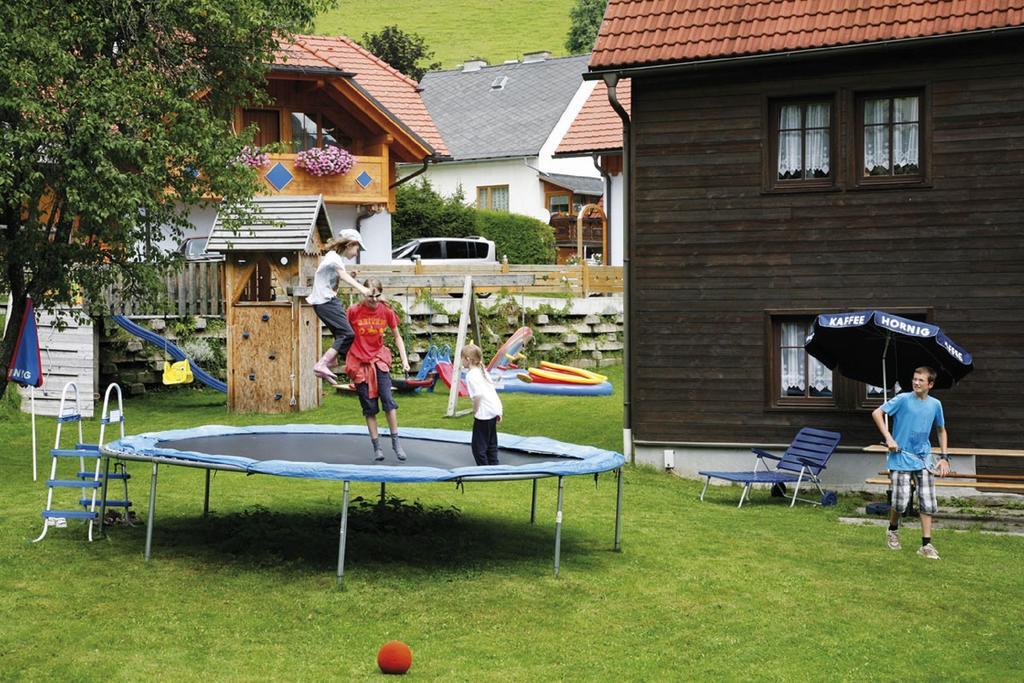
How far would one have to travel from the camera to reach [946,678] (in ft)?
33.5

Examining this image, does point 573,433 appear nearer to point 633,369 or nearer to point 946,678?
point 633,369

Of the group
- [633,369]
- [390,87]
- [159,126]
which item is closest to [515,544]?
[633,369]

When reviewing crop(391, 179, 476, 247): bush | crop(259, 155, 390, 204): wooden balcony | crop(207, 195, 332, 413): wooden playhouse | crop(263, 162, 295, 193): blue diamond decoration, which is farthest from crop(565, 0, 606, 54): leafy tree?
crop(207, 195, 332, 413): wooden playhouse

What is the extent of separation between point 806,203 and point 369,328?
7830 mm

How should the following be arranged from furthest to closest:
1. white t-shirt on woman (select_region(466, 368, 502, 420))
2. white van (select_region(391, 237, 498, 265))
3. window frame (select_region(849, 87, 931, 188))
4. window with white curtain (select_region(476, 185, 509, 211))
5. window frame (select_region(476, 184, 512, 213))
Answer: window frame (select_region(476, 184, 512, 213)) < window with white curtain (select_region(476, 185, 509, 211)) < white van (select_region(391, 237, 498, 265)) < window frame (select_region(849, 87, 931, 188)) < white t-shirt on woman (select_region(466, 368, 502, 420))

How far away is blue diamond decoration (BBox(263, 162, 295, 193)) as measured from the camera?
35.5 metres

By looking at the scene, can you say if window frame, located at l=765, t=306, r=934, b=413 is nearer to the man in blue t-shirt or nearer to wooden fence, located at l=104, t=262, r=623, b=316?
the man in blue t-shirt

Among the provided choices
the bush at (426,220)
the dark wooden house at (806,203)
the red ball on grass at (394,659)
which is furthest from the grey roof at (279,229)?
the bush at (426,220)

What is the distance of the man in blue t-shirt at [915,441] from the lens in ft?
45.7

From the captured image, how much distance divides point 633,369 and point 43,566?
940cm

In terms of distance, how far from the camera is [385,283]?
861 inches

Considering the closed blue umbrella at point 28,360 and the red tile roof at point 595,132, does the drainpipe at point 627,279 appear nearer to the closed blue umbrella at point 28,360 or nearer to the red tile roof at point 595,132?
the closed blue umbrella at point 28,360

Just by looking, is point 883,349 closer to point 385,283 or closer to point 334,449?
point 334,449

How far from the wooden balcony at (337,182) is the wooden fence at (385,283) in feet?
9.76
